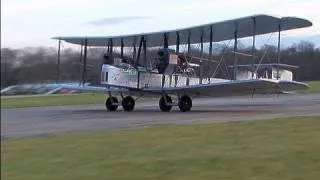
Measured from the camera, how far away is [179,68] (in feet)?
88.0

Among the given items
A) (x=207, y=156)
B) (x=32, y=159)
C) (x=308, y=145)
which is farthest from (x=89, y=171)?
(x=308, y=145)

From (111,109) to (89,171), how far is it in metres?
20.1

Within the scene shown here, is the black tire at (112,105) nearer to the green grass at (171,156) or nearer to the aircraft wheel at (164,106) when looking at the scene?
the aircraft wheel at (164,106)

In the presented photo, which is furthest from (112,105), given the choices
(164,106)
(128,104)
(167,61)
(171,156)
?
(171,156)

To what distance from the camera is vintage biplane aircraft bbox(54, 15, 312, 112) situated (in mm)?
25031

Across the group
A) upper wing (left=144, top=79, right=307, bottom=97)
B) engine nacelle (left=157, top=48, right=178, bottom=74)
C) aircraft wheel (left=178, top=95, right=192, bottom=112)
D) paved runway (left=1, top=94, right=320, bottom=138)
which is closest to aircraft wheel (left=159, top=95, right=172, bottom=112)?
upper wing (left=144, top=79, right=307, bottom=97)

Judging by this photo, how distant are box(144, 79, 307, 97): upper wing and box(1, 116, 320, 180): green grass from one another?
473 inches

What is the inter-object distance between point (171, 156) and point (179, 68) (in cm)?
1836

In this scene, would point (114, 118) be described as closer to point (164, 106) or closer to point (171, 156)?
point (164, 106)

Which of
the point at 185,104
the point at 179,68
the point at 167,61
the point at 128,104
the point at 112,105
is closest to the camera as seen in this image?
the point at 185,104

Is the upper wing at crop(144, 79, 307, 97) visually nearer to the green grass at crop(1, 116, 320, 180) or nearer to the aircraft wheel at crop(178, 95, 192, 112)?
the aircraft wheel at crop(178, 95, 192, 112)

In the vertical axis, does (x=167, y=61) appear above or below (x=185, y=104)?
above

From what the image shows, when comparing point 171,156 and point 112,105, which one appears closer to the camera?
point 171,156

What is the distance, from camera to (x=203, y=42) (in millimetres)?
27891
